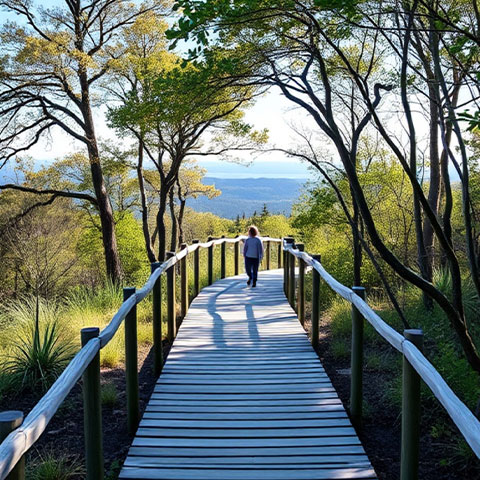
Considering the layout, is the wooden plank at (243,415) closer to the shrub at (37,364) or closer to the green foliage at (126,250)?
the shrub at (37,364)

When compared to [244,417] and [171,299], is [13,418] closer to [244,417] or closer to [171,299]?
[244,417]

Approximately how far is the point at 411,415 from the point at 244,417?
183cm

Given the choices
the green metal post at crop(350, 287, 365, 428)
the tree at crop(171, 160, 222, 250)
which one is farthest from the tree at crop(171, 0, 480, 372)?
the tree at crop(171, 160, 222, 250)

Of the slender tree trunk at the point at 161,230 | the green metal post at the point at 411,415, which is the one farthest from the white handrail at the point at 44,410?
the slender tree trunk at the point at 161,230

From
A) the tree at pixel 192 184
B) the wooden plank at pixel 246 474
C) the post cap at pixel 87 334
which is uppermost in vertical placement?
the tree at pixel 192 184

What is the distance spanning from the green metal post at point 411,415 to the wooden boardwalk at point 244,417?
53 cm

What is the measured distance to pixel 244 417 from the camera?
15.3ft

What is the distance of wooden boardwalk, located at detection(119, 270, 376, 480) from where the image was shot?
150 inches

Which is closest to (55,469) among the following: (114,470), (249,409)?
(114,470)

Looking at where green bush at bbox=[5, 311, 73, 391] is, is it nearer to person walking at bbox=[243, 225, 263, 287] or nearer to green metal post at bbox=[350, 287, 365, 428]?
green metal post at bbox=[350, 287, 365, 428]

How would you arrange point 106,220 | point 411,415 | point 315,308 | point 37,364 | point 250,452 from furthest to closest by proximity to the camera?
point 106,220
point 315,308
point 37,364
point 250,452
point 411,415

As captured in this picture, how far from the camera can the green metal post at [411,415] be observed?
3.20m

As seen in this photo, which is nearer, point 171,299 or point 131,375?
point 131,375

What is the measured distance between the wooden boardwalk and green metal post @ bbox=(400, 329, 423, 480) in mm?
526
